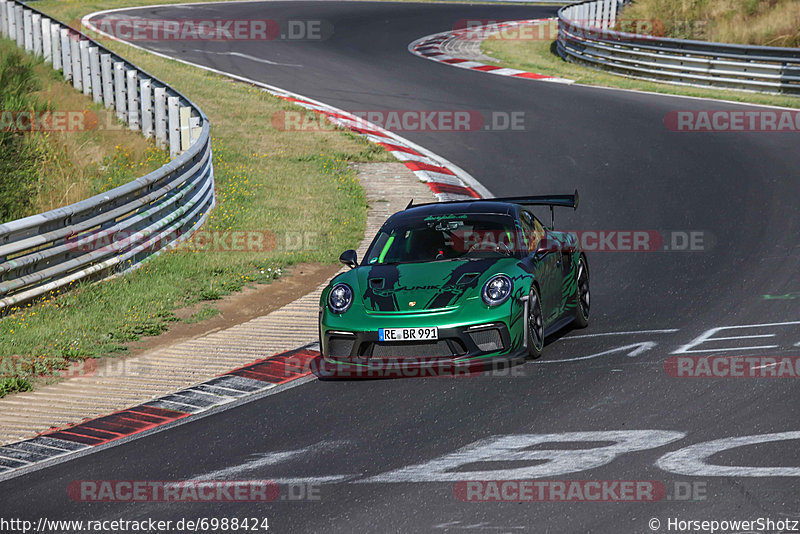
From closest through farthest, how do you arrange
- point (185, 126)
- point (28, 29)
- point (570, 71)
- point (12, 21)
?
point (185, 126), point (28, 29), point (12, 21), point (570, 71)

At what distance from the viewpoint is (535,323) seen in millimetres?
8883

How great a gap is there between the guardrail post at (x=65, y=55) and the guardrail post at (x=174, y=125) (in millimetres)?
5541

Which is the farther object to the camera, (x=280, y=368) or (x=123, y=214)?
(x=123, y=214)

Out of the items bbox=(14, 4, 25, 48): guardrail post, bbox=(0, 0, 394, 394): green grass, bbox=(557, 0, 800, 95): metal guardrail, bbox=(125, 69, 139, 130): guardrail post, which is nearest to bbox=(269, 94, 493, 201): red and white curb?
bbox=(0, 0, 394, 394): green grass

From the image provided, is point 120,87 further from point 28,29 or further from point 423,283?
point 423,283

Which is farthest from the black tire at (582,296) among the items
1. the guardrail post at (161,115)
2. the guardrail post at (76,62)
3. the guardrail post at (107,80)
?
the guardrail post at (76,62)

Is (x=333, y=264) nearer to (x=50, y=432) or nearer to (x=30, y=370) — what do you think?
(x=30, y=370)

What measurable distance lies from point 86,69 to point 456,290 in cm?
Answer: 1517

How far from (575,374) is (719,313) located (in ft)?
8.06

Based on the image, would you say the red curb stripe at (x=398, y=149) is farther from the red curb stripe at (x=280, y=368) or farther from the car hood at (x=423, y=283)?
the car hood at (x=423, y=283)

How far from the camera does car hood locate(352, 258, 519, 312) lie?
8492 millimetres

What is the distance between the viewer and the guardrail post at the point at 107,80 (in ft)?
66.9

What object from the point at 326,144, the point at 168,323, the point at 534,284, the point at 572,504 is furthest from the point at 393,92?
the point at 572,504

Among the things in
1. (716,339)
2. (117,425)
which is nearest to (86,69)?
(117,425)
